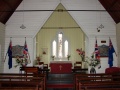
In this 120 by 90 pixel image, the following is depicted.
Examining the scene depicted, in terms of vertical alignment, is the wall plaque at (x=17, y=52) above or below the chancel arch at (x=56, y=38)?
below

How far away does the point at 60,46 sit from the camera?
20.0 metres

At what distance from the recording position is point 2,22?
44.8 feet

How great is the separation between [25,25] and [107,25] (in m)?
5.93

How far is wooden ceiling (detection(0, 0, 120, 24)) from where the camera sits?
12.2 metres

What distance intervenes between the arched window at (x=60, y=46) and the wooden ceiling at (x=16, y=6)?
6914 mm

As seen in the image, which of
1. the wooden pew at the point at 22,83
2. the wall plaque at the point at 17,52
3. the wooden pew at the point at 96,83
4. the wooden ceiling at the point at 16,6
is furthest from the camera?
the wall plaque at the point at 17,52

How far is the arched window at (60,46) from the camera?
19.9 m

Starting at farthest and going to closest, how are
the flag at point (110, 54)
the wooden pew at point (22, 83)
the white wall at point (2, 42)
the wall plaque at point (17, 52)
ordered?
the wall plaque at point (17, 52), the flag at point (110, 54), the white wall at point (2, 42), the wooden pew at point (22, 83)

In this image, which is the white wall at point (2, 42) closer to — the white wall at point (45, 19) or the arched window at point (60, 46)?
the white wall at point (45, 19)

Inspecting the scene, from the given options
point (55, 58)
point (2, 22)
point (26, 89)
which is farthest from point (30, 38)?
point (26, 89)

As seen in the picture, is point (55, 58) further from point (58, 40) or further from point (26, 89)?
point (26, 89)

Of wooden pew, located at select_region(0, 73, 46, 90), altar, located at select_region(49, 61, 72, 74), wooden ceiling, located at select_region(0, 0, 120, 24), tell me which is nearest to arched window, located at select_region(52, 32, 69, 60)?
altar, located at select_region(49, 61, 72, 74)

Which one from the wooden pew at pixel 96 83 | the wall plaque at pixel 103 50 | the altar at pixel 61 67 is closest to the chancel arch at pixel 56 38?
the altar at pixel 61 67

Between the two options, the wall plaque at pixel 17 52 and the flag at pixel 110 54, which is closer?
the flag at pixel 110 54
